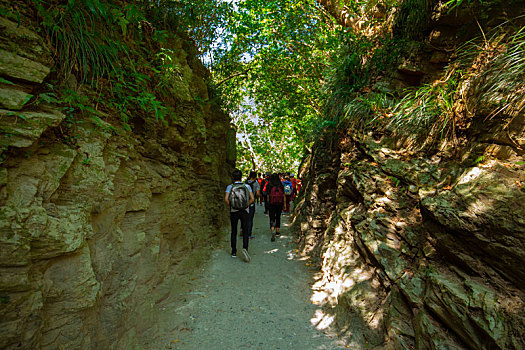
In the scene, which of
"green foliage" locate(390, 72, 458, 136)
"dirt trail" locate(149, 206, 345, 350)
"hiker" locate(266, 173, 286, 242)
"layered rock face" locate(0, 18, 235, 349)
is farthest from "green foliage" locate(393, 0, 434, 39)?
"dirt trail" locate(149, 206, 345, 350)

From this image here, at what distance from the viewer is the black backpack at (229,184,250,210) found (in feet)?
19.1

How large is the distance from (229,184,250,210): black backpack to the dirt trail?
1433 mm

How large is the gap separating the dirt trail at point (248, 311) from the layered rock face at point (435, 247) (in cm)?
45

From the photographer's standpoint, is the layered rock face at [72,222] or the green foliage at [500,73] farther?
the green foliage at [500,73]

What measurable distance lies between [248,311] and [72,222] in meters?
3.12

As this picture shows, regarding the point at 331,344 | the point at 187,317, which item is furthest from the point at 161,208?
the point at 331,344

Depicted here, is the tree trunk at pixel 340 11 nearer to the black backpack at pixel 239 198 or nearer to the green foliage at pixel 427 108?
the green foliage at pixel 427 108

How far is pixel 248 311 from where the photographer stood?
161 inches

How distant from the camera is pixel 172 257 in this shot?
15.1 ft

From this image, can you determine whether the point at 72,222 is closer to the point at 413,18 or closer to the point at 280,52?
the point at 413,18

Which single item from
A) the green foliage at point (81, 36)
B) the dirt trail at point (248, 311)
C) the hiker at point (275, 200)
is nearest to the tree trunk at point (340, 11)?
the hiker at point (275, 200)

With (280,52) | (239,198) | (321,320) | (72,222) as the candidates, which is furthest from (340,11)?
(72,222)

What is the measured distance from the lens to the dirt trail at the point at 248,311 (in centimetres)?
340

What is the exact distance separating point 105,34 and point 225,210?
656 cm
